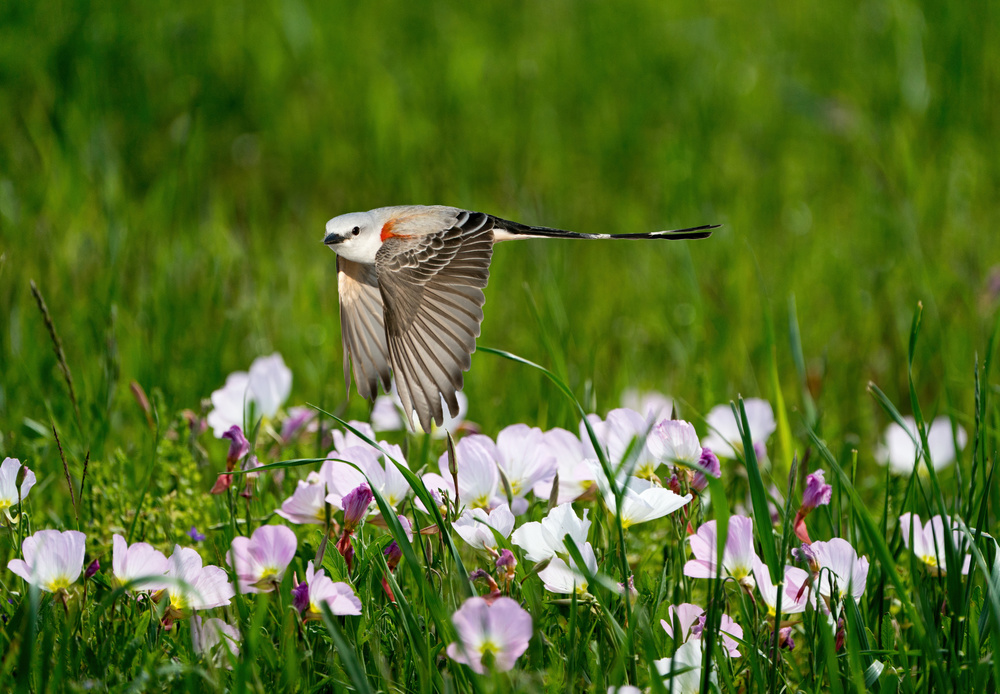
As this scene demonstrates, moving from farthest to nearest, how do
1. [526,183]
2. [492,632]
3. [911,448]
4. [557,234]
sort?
[526,183]
[911,448]
[557,234]
[492,632]

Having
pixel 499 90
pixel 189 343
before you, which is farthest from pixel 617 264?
pixel 189 343

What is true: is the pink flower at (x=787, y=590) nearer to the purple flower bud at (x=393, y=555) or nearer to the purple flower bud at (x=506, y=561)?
the purple flower bud at (x=506, y=561)

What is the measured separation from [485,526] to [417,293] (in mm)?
452

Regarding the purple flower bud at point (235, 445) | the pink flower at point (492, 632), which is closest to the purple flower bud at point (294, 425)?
the purple flower bud at point (235, 445)

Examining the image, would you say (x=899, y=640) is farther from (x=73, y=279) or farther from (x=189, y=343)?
(x=73, y=279)

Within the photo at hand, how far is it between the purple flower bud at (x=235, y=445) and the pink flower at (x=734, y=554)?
2.49 feet

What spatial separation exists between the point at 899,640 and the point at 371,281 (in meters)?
1.21

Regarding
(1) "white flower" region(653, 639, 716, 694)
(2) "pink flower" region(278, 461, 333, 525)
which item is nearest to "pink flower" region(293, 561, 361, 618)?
(2) "pink flower" region(278, 461, 333, 525)

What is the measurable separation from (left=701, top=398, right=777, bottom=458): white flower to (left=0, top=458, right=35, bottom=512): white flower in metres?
1.20

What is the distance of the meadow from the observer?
1.39m

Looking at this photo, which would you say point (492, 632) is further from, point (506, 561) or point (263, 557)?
point (263, 557)

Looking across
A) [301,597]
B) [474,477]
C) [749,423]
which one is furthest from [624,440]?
[301,597]

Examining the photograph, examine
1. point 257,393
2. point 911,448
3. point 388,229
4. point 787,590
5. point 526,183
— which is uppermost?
point 526,183

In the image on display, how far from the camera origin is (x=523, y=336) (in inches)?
125
